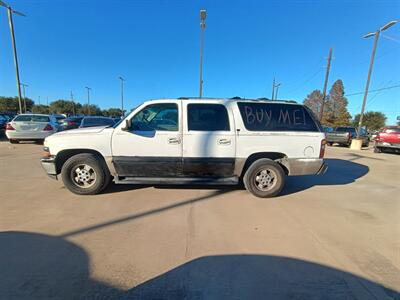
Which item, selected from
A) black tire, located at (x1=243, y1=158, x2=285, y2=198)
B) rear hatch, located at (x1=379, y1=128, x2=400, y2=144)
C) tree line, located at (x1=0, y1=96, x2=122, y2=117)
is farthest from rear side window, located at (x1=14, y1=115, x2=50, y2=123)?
tree line, located at (x1=0, y1=96, x2=122, y2=117)

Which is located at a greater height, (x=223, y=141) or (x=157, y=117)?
(x=157, y=117)

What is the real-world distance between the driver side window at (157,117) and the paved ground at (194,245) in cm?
145

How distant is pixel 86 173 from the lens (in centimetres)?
486

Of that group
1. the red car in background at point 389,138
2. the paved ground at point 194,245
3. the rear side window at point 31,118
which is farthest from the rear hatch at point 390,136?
the rear side window at point 31,118

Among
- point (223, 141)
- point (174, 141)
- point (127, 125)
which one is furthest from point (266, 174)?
point (127, 125)

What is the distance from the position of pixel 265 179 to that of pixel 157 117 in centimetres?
264

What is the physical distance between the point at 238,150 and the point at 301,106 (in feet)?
5.62

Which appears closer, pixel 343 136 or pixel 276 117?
pixel 276 117

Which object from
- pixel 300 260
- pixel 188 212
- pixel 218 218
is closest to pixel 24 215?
pixel 188 212

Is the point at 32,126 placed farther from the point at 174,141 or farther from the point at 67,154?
the point at 174,141

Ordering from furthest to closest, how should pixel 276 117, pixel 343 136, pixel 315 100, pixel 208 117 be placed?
pixel 315 100, pixel 343 136, pixel 276 117, pixel 208 117

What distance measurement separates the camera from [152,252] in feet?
9.46

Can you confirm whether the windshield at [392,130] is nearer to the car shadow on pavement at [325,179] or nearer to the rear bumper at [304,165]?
the car shadow on pavement at [325,179]

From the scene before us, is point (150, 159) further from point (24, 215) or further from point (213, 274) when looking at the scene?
point (213, 274)
